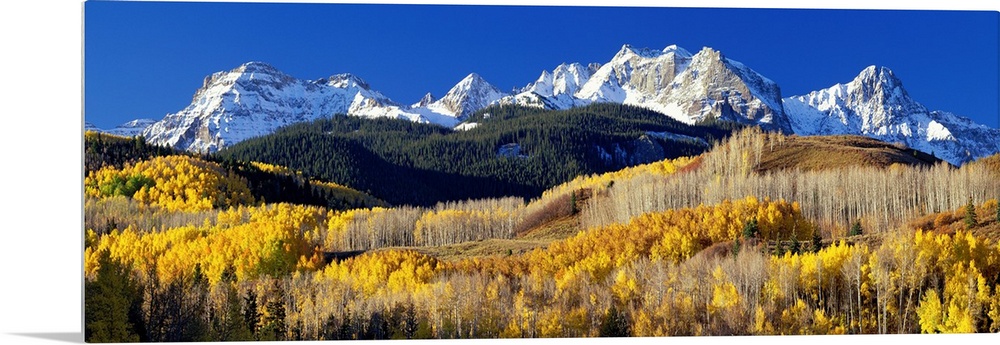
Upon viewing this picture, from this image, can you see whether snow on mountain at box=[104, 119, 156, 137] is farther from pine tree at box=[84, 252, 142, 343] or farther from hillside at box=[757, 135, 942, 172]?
hillside at box=[757, 135, 942, 172]

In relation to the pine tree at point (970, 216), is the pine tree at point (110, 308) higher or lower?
lower

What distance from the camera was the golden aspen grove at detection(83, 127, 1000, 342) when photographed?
A: 124 ft

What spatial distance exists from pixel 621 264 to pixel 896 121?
131ft

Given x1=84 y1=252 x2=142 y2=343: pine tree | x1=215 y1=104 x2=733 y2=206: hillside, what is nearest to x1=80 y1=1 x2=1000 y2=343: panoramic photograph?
x1=84 y1=252 x2=142 y2=343: pine tree

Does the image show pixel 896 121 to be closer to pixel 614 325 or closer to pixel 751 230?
pixel 751 230

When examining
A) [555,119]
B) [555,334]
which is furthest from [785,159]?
[555,119]

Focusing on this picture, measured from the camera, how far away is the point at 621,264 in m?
46.2

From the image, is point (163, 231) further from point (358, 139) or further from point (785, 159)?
point (358, 139)

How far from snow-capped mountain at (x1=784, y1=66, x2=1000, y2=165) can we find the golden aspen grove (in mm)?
1891

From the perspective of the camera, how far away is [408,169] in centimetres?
16362

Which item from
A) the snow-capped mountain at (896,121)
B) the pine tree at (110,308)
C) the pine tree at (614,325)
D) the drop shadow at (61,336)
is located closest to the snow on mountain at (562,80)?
the snow-capped mountain at (896,121)

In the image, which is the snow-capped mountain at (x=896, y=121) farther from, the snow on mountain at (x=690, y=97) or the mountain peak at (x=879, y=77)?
the snow on mountain at (x=690, y=97)

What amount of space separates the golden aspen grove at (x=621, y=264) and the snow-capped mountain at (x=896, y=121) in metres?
1.89

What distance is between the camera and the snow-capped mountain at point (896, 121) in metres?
46.9
